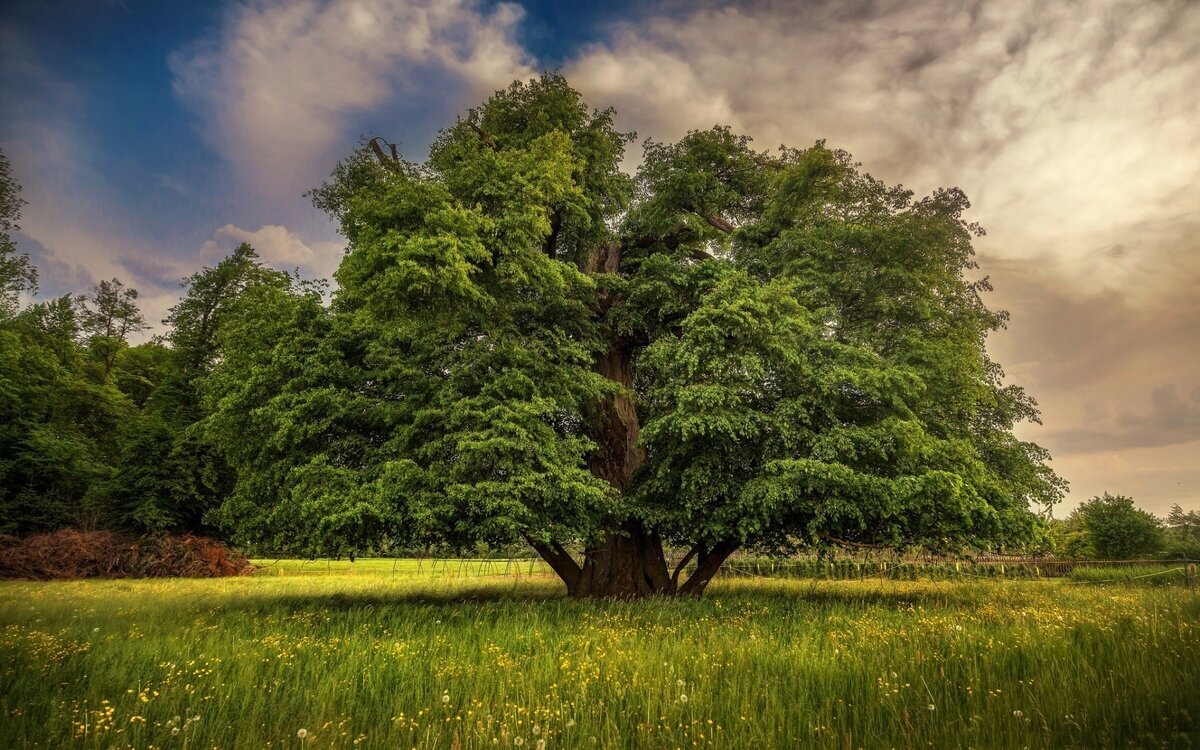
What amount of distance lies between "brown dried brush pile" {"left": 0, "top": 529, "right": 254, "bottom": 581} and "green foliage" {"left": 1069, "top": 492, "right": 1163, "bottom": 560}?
153 ft

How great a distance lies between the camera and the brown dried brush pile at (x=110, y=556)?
2388 cm

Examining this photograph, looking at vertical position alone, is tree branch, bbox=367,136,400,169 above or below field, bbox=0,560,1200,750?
above

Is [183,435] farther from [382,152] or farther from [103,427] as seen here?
[382,152]

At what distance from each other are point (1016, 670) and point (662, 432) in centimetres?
778

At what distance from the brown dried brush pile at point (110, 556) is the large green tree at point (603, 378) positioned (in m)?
18.5

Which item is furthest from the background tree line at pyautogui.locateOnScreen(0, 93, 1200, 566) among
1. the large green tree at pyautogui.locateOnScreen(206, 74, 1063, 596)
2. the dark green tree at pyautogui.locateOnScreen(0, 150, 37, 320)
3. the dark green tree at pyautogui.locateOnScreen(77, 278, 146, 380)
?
the dark green tree at pyautogui.locateOnScreen(77, 278, 146, 380)

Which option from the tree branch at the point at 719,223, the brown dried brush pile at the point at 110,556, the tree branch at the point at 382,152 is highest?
the tree branch at the point at 382,152

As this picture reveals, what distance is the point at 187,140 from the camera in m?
11.0

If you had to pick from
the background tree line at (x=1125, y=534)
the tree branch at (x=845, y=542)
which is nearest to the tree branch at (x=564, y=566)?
the tree branch at (x=845, y=542)

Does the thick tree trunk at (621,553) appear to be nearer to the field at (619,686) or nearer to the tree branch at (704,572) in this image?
the tree branch at (704,572)

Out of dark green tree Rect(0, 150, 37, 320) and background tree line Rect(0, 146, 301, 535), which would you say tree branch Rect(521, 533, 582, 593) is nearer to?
background tree line Rect(0, 146, 301, 535)

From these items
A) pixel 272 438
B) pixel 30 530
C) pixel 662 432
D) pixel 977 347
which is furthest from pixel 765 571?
pixel 30 530

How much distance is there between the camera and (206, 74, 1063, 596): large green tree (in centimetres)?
1116

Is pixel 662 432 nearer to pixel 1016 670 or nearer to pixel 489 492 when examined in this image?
pixel 489 492
